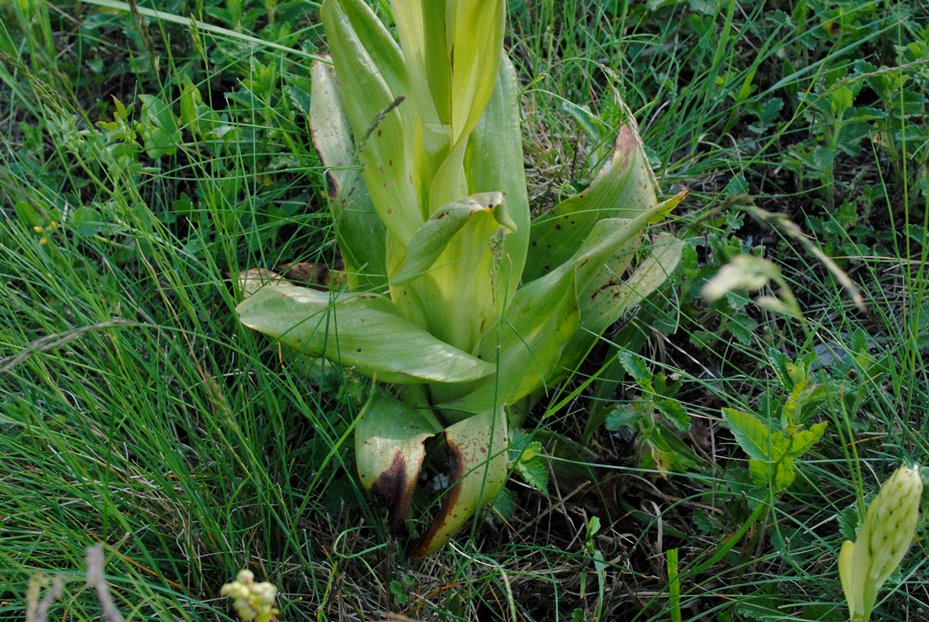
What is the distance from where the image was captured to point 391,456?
5.25 feet

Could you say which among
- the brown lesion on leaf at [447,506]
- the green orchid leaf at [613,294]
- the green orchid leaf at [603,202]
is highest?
the green orchid leaf at [603,202]

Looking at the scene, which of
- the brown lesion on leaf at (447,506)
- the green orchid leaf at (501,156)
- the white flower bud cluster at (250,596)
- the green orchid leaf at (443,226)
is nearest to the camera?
the white flower bud cluster at (250,596)

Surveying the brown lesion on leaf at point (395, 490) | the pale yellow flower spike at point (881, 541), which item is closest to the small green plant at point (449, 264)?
the brown lesion on leaf at point (395, 490)

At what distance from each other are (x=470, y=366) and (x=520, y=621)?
0.48m

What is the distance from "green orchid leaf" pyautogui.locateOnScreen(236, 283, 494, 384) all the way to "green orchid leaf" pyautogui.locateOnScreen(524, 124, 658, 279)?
38 cm

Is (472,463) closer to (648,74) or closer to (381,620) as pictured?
(381,620)

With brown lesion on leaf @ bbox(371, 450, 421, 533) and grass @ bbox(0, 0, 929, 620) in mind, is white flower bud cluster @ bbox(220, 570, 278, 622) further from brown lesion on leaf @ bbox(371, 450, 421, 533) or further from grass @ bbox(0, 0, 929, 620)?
brown lesion on leaf @ bbox(371, 450, 421, 533)

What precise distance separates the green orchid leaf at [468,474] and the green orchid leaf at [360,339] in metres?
0.10

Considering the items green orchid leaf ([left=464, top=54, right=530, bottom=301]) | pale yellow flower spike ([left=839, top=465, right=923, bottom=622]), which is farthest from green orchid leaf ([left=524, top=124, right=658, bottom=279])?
pale yellow flower spike ([left=839, top=465, right=923, bottom=622])

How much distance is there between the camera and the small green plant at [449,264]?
62.2 inches

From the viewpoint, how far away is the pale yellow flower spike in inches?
42.0

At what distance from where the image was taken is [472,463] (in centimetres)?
160

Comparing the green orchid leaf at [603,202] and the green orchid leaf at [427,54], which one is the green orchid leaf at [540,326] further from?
the green orchid leaf at [427,54]

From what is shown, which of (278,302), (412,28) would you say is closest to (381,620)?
(278,302)
